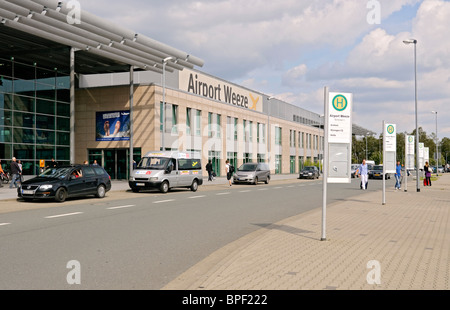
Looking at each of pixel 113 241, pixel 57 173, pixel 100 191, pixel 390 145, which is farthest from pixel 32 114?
pixel 113 241

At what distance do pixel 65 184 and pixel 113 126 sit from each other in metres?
20.9

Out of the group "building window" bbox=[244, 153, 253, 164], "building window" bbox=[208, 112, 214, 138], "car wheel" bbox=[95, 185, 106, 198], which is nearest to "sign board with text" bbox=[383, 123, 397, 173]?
"car wheel" bbox=[95, 185, 106, 198]

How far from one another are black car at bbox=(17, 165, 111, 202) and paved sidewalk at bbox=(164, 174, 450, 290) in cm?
964

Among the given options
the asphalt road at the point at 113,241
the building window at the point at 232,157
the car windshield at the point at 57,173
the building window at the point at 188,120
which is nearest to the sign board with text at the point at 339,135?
the asphalt road at the point at 113,241

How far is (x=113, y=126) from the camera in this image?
37469 mm

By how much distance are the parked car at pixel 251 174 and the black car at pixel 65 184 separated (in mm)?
14328

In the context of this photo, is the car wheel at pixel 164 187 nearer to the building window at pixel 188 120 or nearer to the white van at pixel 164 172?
the white van at pixel 164 172

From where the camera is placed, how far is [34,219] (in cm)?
1145

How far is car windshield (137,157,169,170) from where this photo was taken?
75.0 feet

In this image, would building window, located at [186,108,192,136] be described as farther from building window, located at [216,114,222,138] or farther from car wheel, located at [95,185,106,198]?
car wheel, located at [95,185,106,198]

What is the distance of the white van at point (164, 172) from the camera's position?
2227cm
